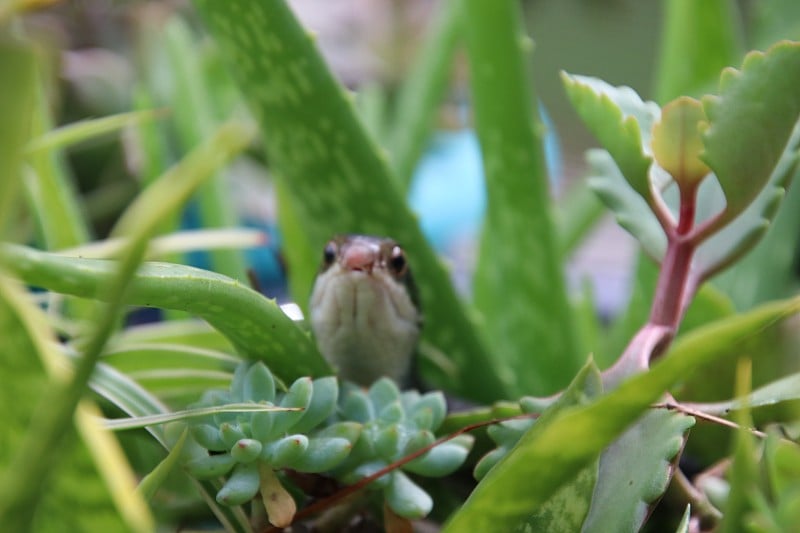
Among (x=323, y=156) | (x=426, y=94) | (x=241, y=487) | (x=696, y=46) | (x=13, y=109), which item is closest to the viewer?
(x=13, y=109)

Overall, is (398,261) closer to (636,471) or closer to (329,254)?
(329,254)

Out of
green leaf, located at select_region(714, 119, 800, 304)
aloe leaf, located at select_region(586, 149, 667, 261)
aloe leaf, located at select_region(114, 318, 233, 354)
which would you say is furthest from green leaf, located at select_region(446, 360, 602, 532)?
green leaf, located at select_region(714, 119, 800, 304)

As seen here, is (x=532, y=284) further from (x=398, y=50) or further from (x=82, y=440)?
(x=398, y=50)

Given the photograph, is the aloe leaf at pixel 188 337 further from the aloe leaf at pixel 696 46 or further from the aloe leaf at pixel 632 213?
the aloe leaf at pixel 696 46

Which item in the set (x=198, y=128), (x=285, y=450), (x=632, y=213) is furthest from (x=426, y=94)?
(x=285, y=450)

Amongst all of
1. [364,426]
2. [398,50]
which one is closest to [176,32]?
[364,426]

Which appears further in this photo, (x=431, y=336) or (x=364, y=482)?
(x=431, y=336)
